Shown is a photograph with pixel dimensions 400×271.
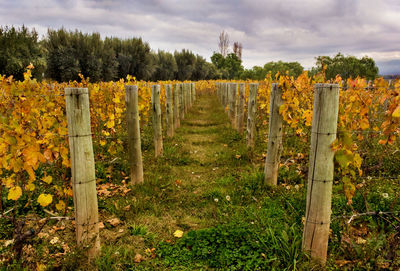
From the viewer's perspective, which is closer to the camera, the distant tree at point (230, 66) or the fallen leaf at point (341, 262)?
the fallen leaf at point (341, 262)

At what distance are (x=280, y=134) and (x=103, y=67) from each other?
101 feet

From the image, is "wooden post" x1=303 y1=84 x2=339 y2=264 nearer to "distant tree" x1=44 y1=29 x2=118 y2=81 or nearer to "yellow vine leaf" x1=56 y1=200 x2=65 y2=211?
"yellow vine leaf" x1=56 y1=200 x2=65 y2=211

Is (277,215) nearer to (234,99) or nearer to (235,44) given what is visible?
(234,99)

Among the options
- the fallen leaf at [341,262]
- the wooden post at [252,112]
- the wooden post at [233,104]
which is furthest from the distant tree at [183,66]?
the fallen leaf at [341,262]

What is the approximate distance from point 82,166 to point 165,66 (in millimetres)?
43634

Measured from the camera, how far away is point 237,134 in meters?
7.56

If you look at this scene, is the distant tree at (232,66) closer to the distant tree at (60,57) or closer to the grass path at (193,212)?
the distant tree at (60,57)

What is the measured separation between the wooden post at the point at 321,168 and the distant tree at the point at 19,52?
79.3ft

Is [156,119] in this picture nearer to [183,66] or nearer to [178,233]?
[178,233]

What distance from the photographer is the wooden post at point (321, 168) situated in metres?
2.15

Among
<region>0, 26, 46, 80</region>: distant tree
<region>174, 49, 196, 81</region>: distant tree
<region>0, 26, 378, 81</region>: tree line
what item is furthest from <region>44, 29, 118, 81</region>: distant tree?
<region>174, 49, 196, 81</region>: distant tree

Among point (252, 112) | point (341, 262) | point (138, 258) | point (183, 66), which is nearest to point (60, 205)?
point (138, 258)

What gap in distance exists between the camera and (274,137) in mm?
4078

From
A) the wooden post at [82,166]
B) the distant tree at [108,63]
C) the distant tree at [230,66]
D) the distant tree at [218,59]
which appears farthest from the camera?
the distant tree at [218,59]
